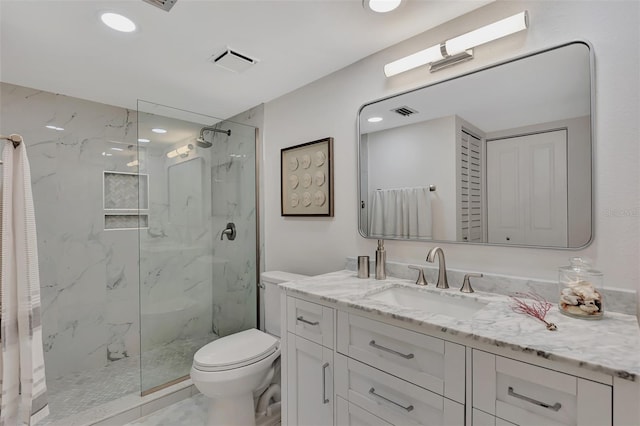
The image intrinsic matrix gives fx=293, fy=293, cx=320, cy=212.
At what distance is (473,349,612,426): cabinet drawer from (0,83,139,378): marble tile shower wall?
279 cm

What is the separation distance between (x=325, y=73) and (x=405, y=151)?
83cm

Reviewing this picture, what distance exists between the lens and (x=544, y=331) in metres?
0.88

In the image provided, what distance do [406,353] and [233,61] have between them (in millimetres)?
1814

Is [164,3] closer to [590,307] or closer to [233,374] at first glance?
[233,374]

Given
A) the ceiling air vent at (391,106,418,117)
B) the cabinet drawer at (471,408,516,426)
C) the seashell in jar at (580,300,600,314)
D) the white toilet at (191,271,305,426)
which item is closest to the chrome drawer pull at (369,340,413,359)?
the cabinet drawer at (471,408,516,426)

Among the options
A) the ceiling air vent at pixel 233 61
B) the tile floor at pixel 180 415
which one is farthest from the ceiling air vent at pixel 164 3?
the tile floor at pixel 180 415

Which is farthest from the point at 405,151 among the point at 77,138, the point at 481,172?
the point at 77,138

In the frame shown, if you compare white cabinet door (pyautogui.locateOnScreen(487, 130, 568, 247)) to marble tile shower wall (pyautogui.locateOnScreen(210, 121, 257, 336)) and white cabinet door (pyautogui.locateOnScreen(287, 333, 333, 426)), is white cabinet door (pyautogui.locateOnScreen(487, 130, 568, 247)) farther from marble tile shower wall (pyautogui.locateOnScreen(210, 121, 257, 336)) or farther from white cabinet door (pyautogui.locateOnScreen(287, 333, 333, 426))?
marble tile shower wall (pyautogui.locateOnScreen(210, 121, 257, 336))

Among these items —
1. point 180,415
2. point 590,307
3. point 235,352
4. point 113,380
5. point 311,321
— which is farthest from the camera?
point 113,380

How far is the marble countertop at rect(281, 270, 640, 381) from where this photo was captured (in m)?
0.71

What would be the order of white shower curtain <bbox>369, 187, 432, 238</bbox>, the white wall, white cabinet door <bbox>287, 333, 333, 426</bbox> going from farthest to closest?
1. white shower curtain <bbox>369, 187, 432, 238</bbox>
2. white cabinet door <bbox>287, 333, 333, 426</bbox>
3. the white wall

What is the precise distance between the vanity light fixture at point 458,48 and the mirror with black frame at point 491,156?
0.10 meters

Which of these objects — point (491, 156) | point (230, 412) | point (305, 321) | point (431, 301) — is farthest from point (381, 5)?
point (230, 412)

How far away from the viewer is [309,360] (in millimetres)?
1354
